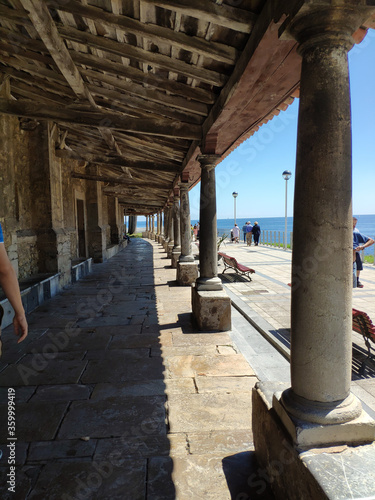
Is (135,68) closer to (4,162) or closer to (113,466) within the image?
(4,162)

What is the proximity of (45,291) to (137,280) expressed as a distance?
2.81 m

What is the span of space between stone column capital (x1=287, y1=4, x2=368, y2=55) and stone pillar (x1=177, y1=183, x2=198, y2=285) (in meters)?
6.81

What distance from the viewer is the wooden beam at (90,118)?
450cm

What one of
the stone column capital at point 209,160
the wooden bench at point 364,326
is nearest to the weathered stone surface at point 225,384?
the wooden bench at point 364,326

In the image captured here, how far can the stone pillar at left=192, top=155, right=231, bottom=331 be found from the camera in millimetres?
4668

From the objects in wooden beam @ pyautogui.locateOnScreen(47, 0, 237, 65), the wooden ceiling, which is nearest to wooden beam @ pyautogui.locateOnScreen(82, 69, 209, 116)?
the wooden ceiling

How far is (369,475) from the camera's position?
4.38 ft

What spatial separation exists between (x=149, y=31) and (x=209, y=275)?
3.32 meters

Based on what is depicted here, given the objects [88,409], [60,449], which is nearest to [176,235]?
[88,409]

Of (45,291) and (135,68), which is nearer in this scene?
(135,68)

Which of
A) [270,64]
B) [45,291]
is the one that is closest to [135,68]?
[270,64]

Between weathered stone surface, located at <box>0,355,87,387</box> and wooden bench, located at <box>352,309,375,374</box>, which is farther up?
wooden bench, located at <box>352,309,375,374</box>

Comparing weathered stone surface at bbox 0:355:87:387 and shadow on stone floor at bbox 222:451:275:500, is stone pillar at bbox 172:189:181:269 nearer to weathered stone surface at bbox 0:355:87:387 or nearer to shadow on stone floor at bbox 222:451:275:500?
weathered stone surface at bbox 0:355:87:387

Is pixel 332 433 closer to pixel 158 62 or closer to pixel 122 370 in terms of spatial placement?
pixel 122 370
